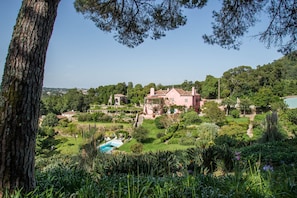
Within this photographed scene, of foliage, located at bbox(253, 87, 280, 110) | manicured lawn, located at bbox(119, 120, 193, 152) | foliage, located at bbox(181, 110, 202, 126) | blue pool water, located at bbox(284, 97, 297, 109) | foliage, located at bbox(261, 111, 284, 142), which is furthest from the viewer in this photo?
foliage, located at bbox(253, 87, 280, 110)

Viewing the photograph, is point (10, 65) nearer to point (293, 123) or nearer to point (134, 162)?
point (134, 162)

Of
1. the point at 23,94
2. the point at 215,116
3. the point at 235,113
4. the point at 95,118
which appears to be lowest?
the point at 95,118

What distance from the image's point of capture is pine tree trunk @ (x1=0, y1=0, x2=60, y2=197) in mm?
1372

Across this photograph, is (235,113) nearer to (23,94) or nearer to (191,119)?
(191,119)

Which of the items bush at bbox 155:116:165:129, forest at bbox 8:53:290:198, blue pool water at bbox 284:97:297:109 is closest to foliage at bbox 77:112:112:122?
forest at bbox 8:53:290:198

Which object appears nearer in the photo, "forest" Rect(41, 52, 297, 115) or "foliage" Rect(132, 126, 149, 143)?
"foliage" Rect(132, 126, 149, 143)

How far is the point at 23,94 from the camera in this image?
142 centimetres

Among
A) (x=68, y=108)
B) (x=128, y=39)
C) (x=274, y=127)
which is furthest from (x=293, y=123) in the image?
(x=68, y=108)

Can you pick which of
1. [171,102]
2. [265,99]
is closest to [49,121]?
[171,102]

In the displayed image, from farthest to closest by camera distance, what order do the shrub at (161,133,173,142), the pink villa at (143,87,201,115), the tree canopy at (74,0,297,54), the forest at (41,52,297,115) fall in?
the forest at (41,52,297,115) < the pink villa at (143,87,201,115) < the shrub at (161,133,173,142) < the tree canopy at (74,0,297,54)

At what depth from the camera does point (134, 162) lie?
4.07 meters

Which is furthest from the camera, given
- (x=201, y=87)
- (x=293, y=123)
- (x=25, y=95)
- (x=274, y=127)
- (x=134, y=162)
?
(x=201, y=87)

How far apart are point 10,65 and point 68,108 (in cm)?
4140

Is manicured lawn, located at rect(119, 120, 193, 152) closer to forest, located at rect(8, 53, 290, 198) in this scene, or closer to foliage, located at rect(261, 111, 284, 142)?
forest, located at rect(8, 53, 290, 198)
